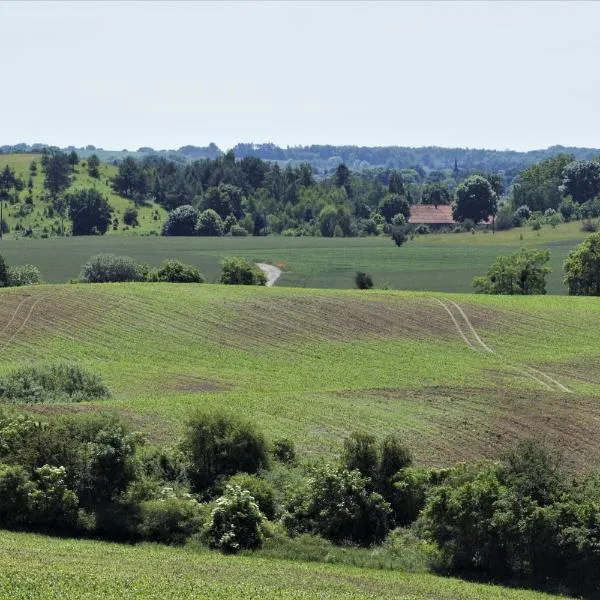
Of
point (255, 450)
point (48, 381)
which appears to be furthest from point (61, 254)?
point (255, 450)

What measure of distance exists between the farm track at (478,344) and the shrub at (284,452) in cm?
2174

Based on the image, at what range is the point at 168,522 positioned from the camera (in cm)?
3625

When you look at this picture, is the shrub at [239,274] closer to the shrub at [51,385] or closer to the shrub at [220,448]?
the shrub at [51,385]

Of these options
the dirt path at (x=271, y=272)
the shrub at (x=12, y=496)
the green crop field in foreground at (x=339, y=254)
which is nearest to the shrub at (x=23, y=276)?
the green crop field in foreground at (x=339, y=254)

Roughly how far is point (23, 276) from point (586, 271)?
172 ft

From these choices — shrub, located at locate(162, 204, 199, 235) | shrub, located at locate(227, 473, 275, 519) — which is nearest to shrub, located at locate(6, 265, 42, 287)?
shrub, located at locate(227, 473, 275, 519)

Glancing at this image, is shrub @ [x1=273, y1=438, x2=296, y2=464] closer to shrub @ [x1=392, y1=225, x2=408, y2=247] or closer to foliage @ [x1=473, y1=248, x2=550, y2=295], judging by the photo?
foliage @ [x1=473, y1=248, x2=550, y2=295]

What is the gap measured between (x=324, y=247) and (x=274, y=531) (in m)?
118

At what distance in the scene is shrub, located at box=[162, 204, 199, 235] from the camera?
190 meters

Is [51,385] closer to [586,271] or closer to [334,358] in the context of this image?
[334,358]

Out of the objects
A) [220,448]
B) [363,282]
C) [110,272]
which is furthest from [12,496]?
[110,272]

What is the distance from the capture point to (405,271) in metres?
124

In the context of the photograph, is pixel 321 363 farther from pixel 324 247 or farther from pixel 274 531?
pixel 324 247

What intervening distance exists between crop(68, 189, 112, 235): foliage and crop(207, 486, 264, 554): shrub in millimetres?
162442
